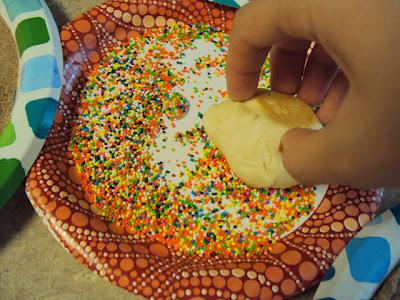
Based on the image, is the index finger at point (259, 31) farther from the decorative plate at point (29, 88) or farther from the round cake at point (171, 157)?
the decorative plate at point (29, 88)

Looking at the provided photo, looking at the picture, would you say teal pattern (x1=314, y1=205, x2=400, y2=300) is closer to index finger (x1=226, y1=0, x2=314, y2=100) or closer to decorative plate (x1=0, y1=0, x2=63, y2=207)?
index finger (x1=226, y1=0, x2=314, y2=100)

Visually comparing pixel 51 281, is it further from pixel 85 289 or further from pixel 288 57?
pixel 288 57

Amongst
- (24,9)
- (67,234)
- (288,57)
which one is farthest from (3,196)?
(288,57)

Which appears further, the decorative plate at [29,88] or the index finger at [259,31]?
the decorative plate at [29,88]

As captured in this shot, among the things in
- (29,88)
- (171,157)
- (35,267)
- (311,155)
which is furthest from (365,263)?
(29,88)

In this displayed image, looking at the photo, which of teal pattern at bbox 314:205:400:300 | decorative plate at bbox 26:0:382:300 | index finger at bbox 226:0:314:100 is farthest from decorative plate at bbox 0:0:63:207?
teal pattern at bbox 314:205:400:300

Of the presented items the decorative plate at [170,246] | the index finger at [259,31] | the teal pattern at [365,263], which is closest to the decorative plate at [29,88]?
the decorative plate at [170,246]
